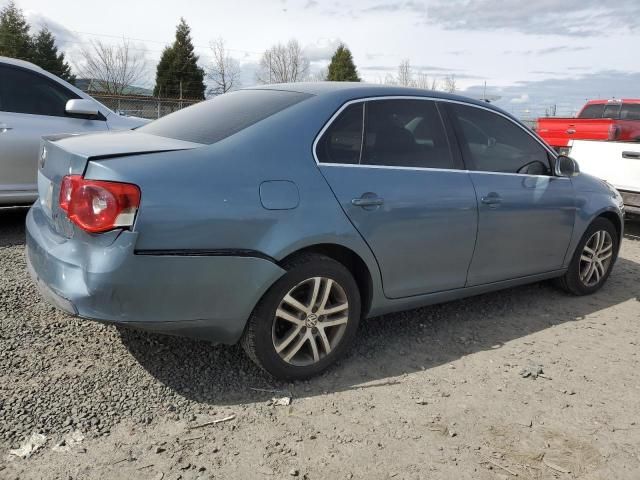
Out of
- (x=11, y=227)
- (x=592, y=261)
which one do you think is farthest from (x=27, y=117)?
(x=592, y=261)

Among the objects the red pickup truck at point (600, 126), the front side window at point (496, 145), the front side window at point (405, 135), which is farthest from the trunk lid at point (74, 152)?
the red pickup truck at point (600, 126)

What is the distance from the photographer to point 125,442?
246cm

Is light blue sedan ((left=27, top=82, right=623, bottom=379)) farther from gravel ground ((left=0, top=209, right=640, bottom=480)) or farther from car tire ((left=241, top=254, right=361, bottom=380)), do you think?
gravel ground ((left=0, top=209, right=640, bottom=480))

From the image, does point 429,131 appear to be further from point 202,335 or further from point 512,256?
point 202,335

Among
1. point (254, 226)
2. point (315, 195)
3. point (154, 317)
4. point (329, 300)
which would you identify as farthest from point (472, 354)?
point (154, 317)

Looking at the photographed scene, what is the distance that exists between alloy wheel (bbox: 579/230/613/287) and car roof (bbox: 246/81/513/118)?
6.21ft

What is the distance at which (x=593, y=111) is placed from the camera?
45.9 feet

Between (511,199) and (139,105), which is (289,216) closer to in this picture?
(511,199)

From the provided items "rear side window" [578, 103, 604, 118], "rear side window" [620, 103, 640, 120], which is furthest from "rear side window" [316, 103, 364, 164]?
"rear side window" [578, 103, 604, 118]

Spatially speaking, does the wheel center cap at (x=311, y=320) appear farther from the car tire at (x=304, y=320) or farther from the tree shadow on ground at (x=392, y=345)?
the tree shadow on ground at (x=392, y=345)

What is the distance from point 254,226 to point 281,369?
842 mm

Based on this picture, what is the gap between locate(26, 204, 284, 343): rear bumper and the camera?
2453 millimetres

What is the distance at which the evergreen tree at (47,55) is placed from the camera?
120 ft

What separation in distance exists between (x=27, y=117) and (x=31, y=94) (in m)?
0.29
